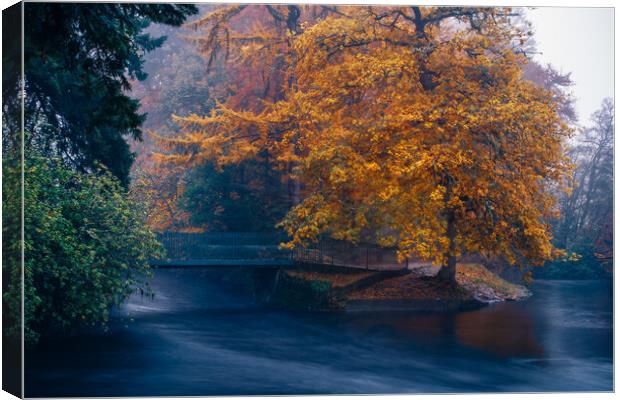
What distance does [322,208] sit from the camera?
19.3 meters

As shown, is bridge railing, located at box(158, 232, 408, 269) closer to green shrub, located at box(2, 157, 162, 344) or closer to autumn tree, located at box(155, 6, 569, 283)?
autumn tree, located at box(155, 6, 569, 283)

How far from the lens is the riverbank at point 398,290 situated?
60.3ft

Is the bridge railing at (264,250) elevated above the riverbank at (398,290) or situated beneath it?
elevated above

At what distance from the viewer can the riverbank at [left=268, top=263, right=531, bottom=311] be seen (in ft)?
60.3

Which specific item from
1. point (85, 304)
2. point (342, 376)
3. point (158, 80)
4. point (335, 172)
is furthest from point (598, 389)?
point (158, 80)

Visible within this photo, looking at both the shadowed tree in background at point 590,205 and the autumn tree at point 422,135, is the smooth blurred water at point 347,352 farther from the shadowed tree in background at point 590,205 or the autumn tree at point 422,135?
the autumn tree at point 422,135

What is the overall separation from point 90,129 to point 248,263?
36.1 feet

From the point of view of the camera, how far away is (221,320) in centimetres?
1862

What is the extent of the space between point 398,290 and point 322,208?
2.48 meters

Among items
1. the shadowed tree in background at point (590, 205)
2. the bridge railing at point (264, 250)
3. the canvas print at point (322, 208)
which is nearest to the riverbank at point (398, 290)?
the canvas print at point (322, 208)

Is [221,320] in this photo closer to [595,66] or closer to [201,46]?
[201,46]

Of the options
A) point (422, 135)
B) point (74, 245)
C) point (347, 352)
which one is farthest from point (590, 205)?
point (74, 245)

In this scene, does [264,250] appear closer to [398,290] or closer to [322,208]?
[322,208]

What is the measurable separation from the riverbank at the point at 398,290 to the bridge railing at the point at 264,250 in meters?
0.32
